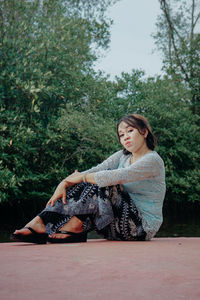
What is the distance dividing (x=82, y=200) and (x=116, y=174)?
0.31 m

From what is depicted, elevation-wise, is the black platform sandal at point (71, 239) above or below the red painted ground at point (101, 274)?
below

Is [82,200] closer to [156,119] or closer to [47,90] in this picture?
[47,90]

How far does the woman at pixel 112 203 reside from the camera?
2.73m

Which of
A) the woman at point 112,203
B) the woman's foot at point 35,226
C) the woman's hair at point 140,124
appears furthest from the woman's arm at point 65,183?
the woman's hair at point 140,124

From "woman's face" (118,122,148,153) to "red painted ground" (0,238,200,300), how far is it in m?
0.93

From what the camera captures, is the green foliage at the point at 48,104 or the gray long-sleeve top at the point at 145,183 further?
the green foliage at the point at 48,104

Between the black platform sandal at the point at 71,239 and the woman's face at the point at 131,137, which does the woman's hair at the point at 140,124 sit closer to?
the woman's face at the point at 131,137

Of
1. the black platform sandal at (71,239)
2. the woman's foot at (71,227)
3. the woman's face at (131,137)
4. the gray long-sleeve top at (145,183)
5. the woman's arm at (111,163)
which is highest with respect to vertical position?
the woman's face at (131,137)

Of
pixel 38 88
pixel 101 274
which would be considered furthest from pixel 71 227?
pixel 38 88

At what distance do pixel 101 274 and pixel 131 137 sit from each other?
4.99ft

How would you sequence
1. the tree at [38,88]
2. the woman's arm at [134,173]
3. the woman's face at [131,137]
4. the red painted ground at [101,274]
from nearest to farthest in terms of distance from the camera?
the red painted ground at [101,274], the woman's arm at [134,173], the woman's face at [131,137], the tree at [38,88]

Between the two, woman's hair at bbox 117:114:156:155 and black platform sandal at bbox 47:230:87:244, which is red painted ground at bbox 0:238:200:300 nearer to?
black platform sandal at bbox 47:230:87:244

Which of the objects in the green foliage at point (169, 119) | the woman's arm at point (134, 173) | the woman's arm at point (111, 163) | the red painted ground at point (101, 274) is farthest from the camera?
the green foliage at point (169, 119)

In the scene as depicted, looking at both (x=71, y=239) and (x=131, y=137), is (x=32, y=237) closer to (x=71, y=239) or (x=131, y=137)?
(x=71, y=239)
